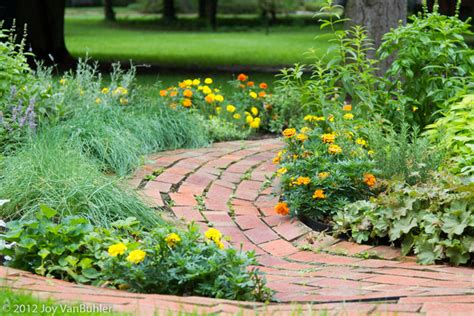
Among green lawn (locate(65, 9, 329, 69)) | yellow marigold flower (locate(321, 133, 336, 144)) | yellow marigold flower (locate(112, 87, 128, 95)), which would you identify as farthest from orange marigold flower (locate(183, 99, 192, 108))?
green lawn (locate(65, 9, 329, 69))

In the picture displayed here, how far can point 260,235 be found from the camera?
5168 millimetres

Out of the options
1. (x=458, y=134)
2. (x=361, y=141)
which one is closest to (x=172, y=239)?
(x=361, y=141)

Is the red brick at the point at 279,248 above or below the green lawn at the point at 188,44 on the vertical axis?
above

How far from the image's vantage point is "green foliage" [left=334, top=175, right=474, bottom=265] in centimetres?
447

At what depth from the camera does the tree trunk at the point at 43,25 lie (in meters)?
16.2

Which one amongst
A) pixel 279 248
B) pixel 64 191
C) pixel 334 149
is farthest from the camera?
pixel 334 149

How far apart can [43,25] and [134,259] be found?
13529 millimetres

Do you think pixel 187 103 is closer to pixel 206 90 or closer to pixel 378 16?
pixel 206 90

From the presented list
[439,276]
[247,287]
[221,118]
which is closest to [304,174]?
[439,276]

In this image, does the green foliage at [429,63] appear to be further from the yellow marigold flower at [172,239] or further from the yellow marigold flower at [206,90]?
the yellow marigold flower at [172,239]

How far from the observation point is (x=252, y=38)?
28.4m

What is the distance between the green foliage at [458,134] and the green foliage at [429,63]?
0.43 m

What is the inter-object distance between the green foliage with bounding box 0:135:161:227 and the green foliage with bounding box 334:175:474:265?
3.82ft

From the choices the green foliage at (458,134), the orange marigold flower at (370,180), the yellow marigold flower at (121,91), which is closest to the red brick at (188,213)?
the orange marigold flower at (370,180)
